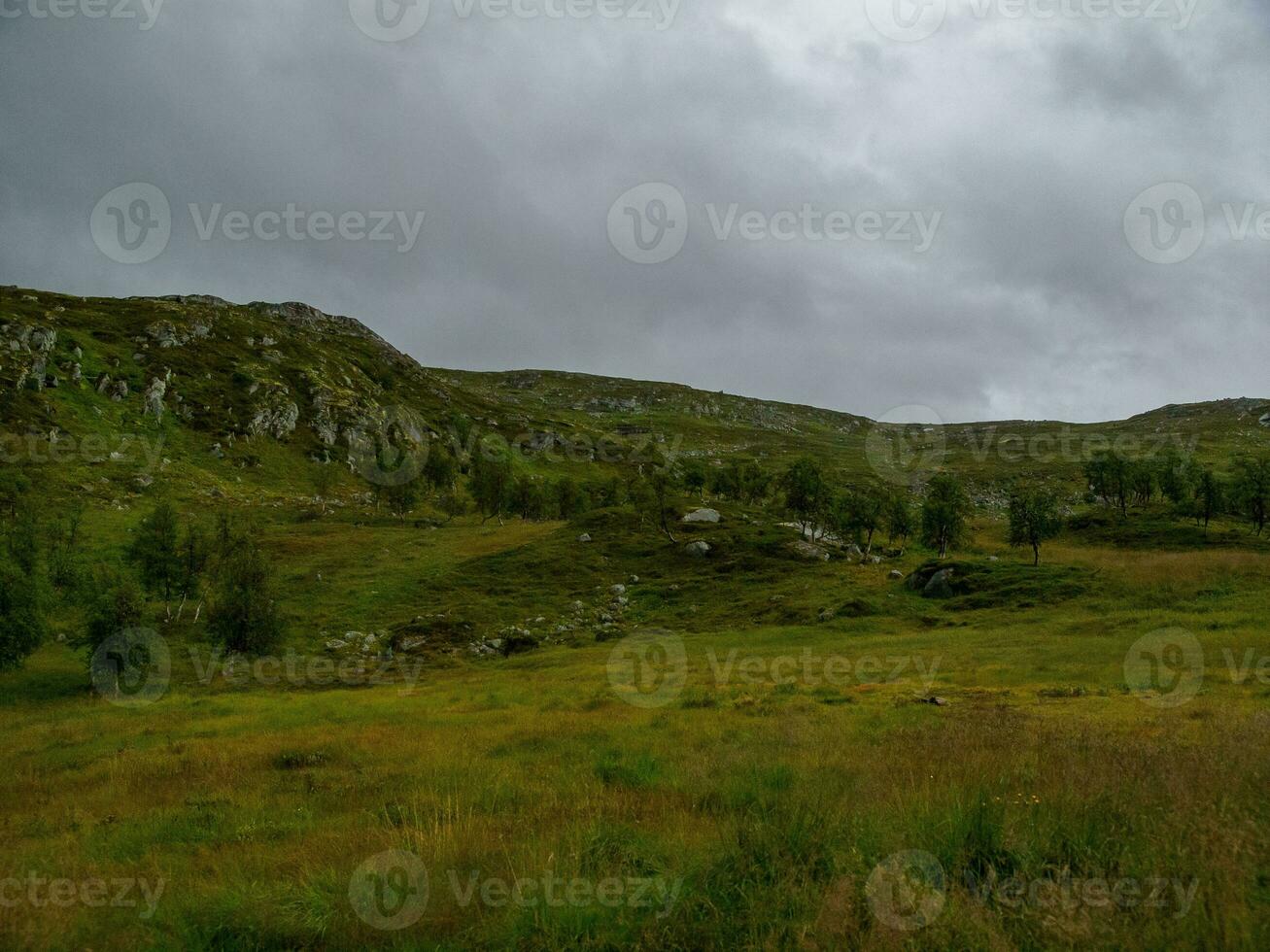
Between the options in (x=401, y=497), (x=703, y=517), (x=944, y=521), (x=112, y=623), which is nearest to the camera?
(x=112, y=623)

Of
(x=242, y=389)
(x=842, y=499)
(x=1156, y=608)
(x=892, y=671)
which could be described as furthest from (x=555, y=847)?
(x=242, y=389)

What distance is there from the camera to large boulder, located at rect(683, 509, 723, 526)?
74188 millimetres

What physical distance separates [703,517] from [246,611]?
165ft

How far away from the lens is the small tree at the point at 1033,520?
58.9m

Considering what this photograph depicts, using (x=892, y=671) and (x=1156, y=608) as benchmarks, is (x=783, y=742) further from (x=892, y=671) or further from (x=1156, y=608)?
(x=1156, y=608)

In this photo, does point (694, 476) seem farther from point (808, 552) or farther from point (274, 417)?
point (274, 417)

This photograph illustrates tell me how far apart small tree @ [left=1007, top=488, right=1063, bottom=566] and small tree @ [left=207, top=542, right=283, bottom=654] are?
63.9 metres

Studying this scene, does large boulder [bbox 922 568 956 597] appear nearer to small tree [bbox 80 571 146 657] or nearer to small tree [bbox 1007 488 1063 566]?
small tree [bbox 1007 488 1063 566]

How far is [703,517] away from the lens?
7506 cm

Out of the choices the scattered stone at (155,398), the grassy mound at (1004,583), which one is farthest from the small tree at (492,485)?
the scattered stone at (155,398)

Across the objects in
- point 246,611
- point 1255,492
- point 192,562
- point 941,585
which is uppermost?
point 1255,492

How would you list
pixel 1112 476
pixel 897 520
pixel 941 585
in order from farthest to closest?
pixel 1112 476 < pixel 897 520 < pixel 941 585

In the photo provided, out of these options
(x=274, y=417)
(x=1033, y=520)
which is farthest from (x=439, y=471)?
(x=1033, y=520)

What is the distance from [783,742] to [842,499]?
65.8m
